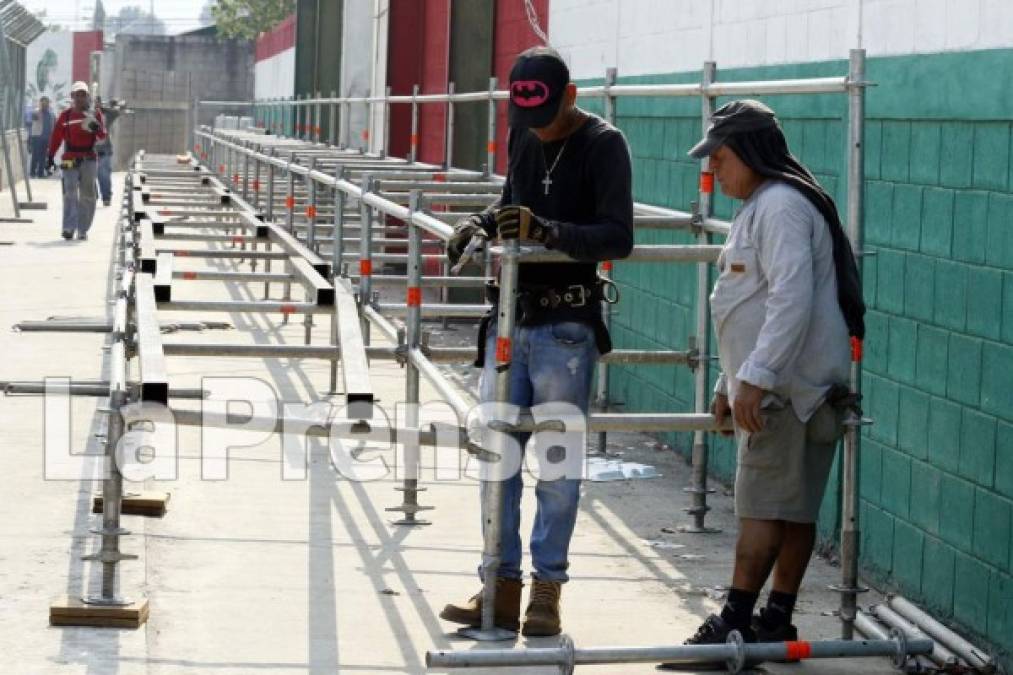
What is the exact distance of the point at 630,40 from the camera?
1195cm

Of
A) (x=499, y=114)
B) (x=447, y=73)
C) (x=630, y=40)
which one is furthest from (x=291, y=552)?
(x=447, y=73)

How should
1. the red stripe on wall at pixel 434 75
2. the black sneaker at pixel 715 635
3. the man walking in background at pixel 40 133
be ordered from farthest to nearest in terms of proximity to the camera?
the man walking in background at pixel 40 133 < the red stripe on wall at pixel 434 75 < the black sneaker at pixel 715 635

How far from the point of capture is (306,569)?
7.59 meters

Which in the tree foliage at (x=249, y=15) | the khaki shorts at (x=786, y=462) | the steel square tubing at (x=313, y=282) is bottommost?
the khaki shorts at (x=786, y=462)

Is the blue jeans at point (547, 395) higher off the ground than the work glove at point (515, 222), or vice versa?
the work glove at point (515, 222)

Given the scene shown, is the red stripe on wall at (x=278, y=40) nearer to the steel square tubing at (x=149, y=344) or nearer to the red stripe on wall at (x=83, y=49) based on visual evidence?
the steel square tubing at (x=149, y=344)

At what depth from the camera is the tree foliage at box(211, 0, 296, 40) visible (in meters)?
69.1

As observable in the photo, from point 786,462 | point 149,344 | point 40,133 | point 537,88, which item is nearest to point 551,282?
point 537,88

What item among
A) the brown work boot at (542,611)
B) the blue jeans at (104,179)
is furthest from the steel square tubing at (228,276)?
the blue jeans at (104,179)

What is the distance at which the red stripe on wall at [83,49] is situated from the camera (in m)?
79.4

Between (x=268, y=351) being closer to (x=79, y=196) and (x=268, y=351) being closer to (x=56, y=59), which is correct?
(x=79, y=196)

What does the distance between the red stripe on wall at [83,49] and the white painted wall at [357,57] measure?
5568cm

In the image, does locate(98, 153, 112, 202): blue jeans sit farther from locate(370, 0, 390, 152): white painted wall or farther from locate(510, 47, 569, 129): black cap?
locate(510, 47, 569, 129): black cap

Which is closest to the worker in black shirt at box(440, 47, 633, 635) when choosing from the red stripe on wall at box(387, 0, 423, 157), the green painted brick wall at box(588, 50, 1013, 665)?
the green painted brick wall at box(588, 50, 1013, 665)
